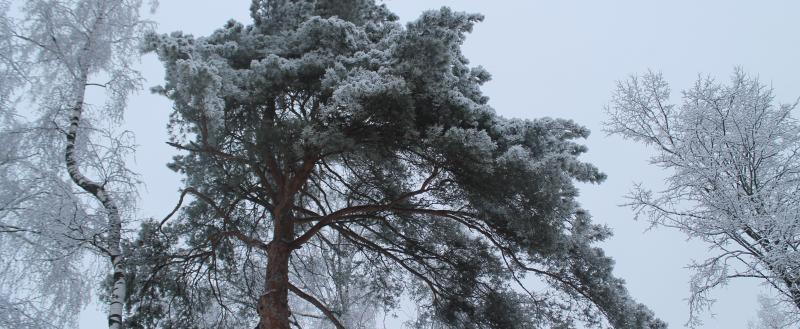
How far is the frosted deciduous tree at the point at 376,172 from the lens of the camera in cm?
591

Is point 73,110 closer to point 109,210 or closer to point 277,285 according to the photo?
point 109,210

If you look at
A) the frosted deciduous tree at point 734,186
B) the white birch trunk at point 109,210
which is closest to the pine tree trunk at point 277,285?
the white birch trunk at point 109,210

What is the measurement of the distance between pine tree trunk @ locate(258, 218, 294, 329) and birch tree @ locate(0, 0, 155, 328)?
5.51 ft

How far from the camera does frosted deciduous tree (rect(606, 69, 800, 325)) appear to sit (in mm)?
7156

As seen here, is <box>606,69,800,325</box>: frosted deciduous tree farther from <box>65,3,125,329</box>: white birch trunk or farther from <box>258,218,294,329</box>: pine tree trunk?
<box>65,3,125,329</box>: white birch trunk

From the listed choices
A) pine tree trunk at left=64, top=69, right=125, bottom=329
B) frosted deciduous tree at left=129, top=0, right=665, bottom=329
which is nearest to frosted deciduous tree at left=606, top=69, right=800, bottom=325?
frosted deciduous tree at left=129, top=0, right=665, bottom=329

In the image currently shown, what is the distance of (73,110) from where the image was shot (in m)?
6.29

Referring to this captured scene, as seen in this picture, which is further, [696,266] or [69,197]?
[696,266]

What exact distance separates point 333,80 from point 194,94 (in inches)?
51.6

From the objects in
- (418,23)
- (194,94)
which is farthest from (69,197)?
(418,23)

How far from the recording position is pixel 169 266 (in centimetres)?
797

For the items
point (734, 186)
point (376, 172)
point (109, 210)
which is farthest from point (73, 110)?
point (734, 186)

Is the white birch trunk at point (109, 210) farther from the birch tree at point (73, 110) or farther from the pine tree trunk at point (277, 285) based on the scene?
the pine tree trunk at point (277, 285)

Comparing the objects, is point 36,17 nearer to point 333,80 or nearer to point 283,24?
point 283,24
